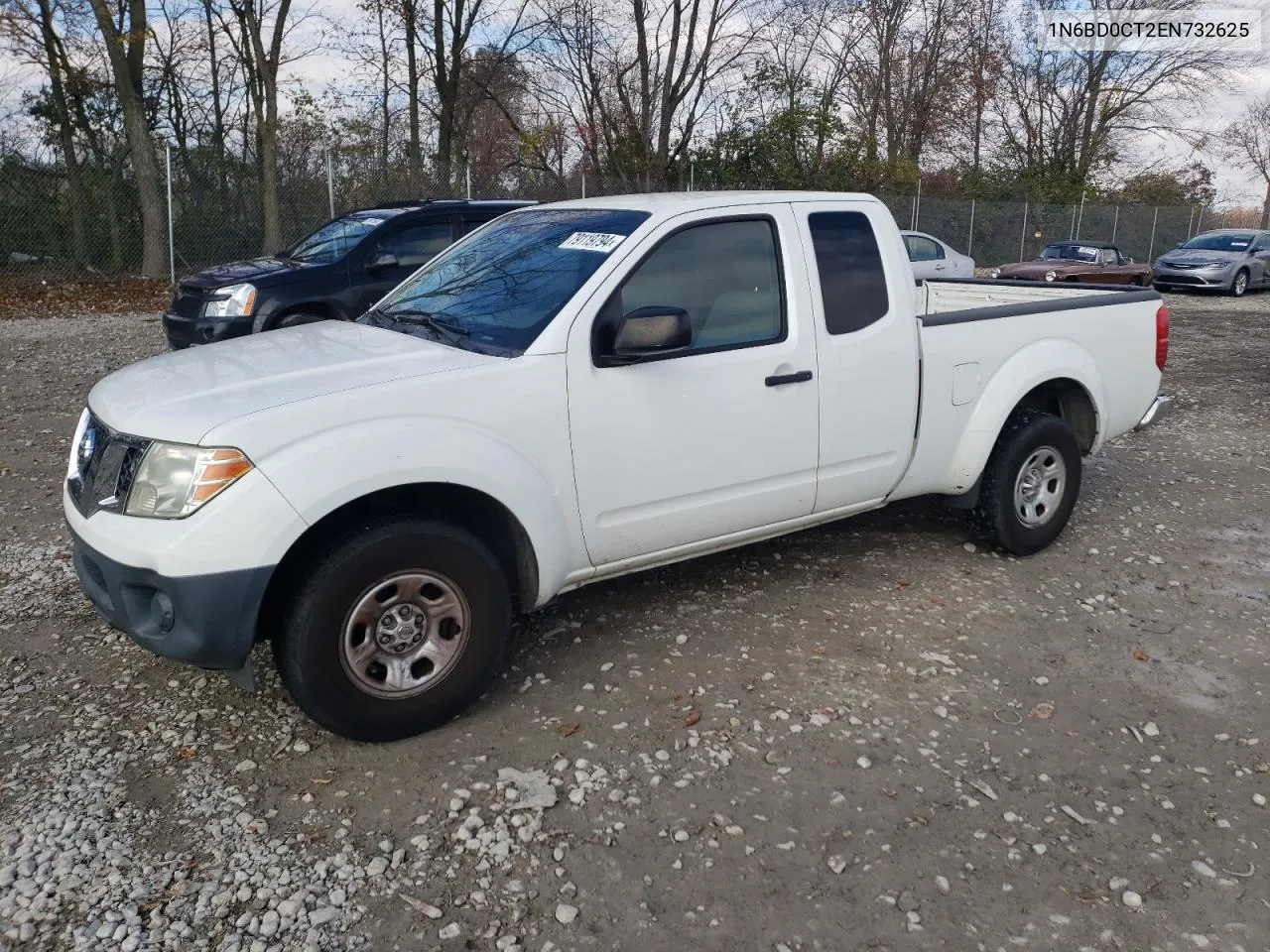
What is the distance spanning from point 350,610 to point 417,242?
22.8 ft

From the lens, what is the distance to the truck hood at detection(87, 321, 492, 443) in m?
3.23

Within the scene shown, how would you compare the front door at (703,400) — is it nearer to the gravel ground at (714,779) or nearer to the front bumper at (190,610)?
the gravel ground at (714,779)

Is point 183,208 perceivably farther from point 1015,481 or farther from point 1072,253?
point 1015,481

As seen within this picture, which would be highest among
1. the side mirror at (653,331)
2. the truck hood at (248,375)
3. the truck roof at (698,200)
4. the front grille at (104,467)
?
the truck roof at (698,200)

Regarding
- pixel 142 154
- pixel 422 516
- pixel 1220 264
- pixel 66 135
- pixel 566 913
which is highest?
pixel 66 135

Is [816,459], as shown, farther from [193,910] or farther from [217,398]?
[193,910]

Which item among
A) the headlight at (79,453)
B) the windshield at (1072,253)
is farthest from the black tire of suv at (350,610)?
the windshield at (1072,253)

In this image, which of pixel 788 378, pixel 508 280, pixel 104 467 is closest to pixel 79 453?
pixel 104 467

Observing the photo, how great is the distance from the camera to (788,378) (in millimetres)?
4184

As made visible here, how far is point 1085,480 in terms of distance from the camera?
686 centimetres

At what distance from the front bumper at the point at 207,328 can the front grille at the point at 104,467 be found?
5.44 meters

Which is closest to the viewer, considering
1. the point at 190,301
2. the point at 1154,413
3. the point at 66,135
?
the point at 1154,413

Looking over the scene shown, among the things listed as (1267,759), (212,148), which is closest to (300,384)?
(1267,759)

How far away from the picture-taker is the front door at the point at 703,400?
3764 mm
